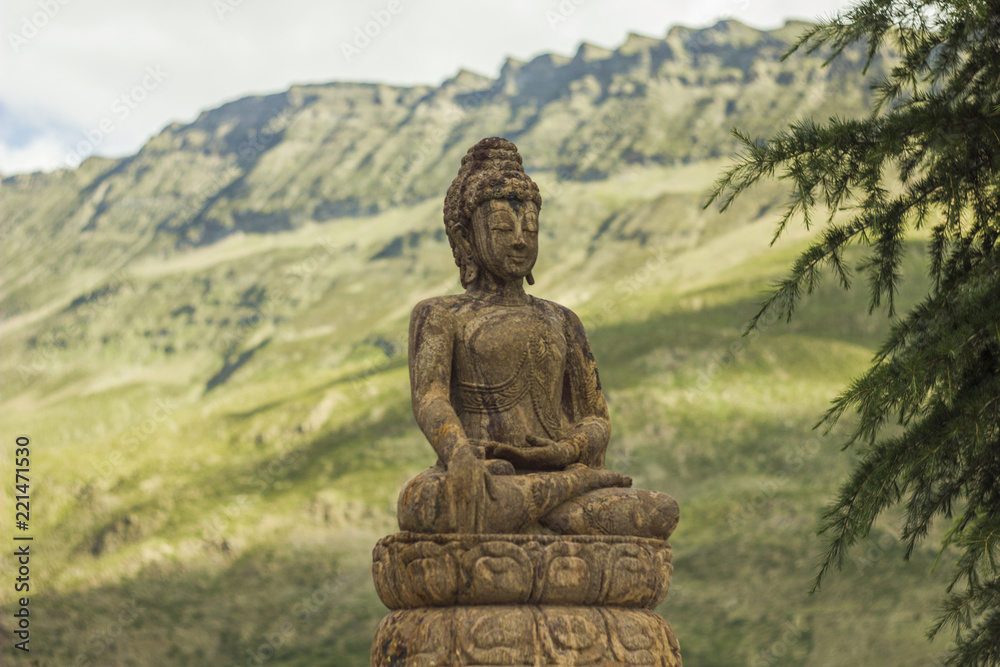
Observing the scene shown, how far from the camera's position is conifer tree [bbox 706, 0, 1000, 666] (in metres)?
8.00

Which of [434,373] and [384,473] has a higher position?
[434,373]

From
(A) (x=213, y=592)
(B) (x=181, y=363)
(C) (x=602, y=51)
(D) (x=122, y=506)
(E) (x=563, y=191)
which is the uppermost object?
(C) (x=602, y=51)

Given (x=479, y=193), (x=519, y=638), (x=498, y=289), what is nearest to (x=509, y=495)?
(x=519, y=638)

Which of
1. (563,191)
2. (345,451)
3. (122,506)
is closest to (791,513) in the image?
(345,451)

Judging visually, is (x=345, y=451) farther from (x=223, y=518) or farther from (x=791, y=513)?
(x=791, y=513)

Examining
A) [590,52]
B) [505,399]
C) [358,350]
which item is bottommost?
[505,399]

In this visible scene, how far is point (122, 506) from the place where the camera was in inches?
1575

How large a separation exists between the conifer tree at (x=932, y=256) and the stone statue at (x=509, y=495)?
65.6 inches

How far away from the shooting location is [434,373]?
7734mm

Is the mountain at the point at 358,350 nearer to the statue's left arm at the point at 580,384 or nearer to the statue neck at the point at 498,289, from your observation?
the statue's left arm at the point at 580,384

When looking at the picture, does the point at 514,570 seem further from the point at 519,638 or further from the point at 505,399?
the point at 505,399

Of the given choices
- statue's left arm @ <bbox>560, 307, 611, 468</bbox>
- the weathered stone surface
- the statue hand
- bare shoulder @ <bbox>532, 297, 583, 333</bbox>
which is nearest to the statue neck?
bare shoulder @ <bbox>532, 297, 583, 333</bbox>

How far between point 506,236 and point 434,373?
1.17m

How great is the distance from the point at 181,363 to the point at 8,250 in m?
34.2
